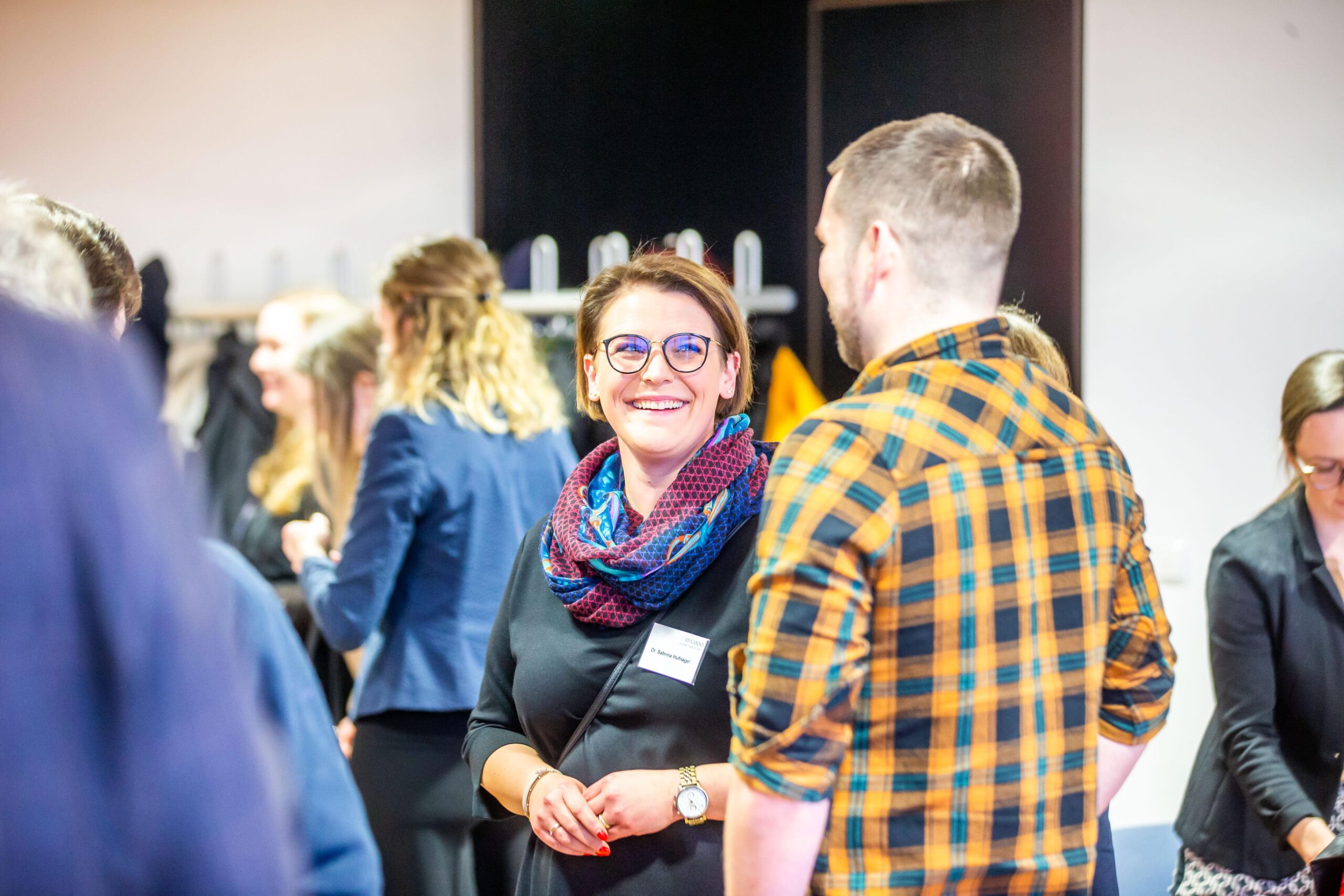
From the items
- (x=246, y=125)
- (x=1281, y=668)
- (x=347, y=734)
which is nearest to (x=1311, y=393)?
(x=1281, y=668)

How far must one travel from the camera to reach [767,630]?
108 cm

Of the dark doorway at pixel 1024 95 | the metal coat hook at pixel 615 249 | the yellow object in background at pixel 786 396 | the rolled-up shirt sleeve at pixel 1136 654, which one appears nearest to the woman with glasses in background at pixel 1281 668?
the dark doorway at pixel 1024 95

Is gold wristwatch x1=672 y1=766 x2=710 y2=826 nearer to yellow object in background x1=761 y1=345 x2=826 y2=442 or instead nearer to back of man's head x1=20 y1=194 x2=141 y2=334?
back of man's head x1=20 y1=194 x2=141 y2=334

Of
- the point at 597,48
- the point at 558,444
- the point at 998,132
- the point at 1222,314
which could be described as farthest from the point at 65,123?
the point at 1222,314

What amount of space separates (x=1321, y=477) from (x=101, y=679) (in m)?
2.30

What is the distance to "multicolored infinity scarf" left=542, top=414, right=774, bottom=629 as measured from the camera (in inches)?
59.7

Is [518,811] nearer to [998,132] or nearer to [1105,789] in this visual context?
[1105,789]

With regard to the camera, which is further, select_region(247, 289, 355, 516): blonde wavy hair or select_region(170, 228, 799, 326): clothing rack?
select_region(170, 228, 799, 326): clothing rack

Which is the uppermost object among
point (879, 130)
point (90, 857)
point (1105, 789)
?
point (879, 130)

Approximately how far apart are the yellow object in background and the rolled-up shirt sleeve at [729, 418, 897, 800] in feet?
6.91

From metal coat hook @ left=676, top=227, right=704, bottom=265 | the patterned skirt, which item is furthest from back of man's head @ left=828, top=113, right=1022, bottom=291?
metal coat hook @ left=676, top=227, right=704, bottom=265

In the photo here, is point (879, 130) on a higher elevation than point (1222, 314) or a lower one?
higher

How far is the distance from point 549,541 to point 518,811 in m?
0.39

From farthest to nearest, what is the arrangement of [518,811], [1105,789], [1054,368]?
[1054,368] → [518,811] → [1105,789]
